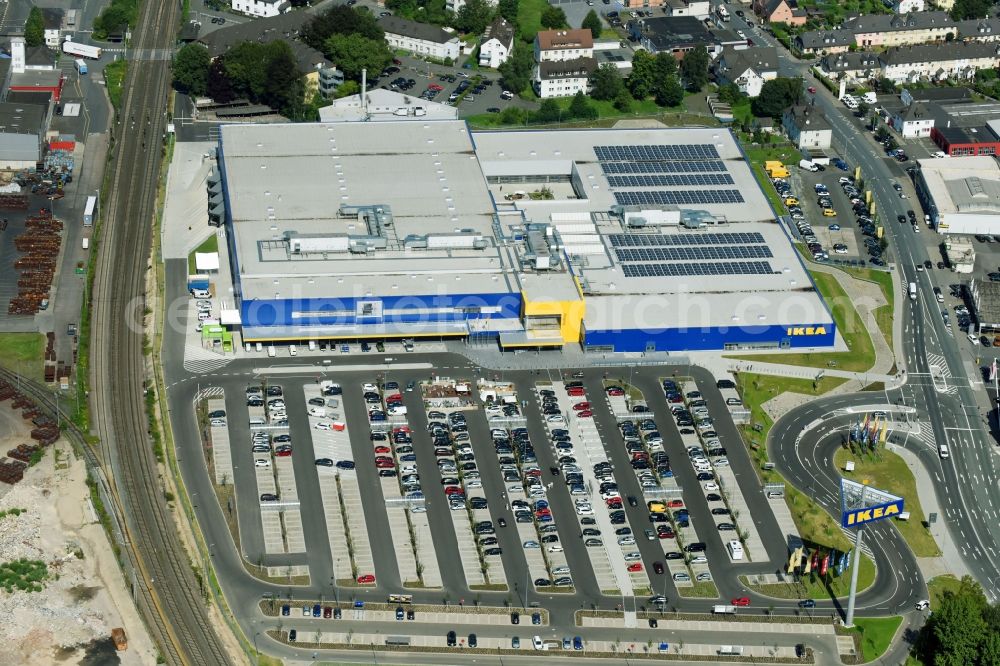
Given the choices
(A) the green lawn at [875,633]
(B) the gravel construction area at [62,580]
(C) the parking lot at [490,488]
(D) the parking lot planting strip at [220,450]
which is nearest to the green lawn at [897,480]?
(A) the green lawn at [875,633]

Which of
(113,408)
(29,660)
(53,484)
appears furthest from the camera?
(113,408)

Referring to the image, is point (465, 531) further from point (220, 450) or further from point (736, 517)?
point (220, 450)

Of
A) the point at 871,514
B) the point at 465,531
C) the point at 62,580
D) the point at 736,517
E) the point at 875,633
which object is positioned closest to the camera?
the point at 871,514

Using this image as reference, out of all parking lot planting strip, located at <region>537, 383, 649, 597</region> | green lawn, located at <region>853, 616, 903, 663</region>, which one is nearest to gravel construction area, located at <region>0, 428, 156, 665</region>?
parking lot planting strip, located at <region>537, 383, 649, 597</region>

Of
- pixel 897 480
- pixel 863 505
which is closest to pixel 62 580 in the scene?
pixel 863 505

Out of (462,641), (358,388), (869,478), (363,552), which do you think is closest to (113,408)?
(358,388)

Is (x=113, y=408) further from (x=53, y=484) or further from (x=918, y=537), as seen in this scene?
(x=918, y=537)

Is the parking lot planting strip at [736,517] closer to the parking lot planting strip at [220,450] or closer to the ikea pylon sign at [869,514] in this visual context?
the ikea pylon sign at [869,514]

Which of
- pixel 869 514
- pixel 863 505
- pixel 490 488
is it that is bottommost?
pixel 490 488
